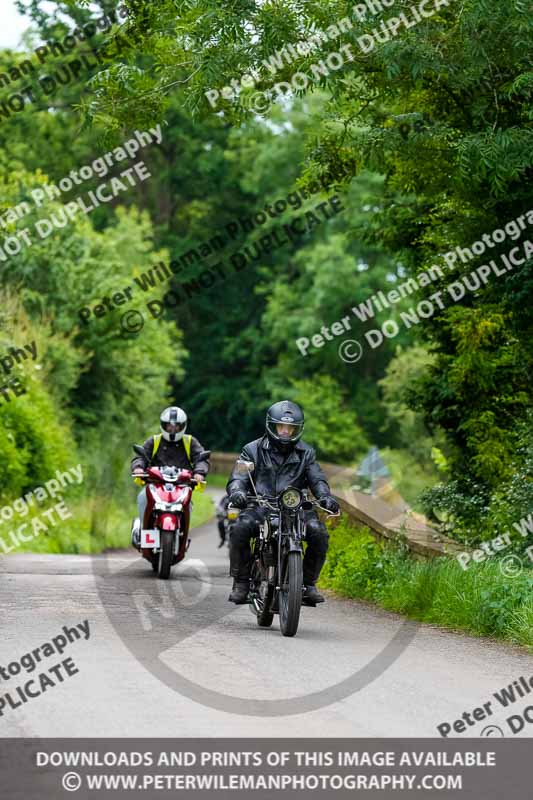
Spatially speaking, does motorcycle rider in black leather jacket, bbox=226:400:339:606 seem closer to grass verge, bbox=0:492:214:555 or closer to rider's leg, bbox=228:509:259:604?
rider's leg, bbox=228:509:259:604

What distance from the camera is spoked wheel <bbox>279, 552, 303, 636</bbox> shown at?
11211mm

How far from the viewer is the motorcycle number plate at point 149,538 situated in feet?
54.0

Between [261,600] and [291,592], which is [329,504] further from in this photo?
[261,600]

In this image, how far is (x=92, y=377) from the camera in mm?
39531

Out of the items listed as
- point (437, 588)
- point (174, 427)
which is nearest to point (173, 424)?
point (174, 427)

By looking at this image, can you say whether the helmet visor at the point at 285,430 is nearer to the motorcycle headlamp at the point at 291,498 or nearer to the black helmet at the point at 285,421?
the black helmet at the point at 285,421

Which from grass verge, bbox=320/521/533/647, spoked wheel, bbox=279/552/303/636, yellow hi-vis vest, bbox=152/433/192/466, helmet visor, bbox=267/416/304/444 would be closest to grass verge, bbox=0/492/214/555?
yellow hi-vis vest, bbox=152/433/192/466

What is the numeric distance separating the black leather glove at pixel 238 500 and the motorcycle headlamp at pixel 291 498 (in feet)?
1.08

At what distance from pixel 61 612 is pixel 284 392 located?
5309 centimetres

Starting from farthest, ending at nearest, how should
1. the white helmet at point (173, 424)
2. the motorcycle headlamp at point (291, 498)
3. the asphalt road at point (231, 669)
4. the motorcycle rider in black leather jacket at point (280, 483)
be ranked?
the white helmet at point (173, 424) < the motorcycle rider in black leather jacket at point (280, 483) < the motorcycle headlamp at point (291, 498) < the asphalt road at point (231, 669)

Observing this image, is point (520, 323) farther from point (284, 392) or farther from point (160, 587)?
point (284, 392)

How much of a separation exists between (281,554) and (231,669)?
7.11 ft

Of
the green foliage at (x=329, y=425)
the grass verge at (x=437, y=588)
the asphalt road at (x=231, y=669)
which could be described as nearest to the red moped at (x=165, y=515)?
the asphalt road at (x=231, y=669)
